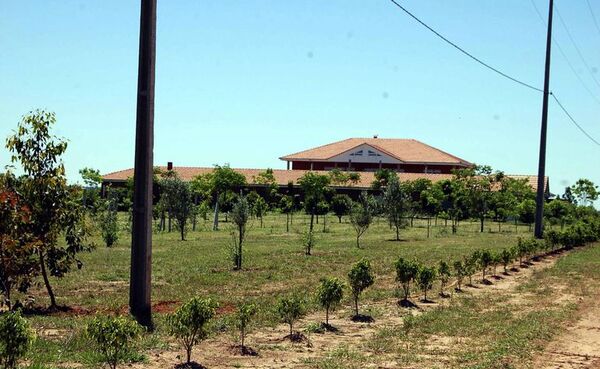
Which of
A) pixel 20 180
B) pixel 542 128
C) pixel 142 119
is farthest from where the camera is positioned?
pixel 542 128

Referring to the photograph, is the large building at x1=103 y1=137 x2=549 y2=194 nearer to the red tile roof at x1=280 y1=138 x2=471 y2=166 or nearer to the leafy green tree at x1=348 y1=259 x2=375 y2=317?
the red tile roof at x1=280 y1=138 x2=471 y2=166

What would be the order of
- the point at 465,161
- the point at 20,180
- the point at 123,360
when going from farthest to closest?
the point at 465,161 < the point at 20,180 < the point at 123,360

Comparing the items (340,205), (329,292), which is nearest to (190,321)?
(329,292)

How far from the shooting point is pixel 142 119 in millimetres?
13797

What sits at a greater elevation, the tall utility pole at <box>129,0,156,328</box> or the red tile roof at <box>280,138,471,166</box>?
the red tile roof at <box>280,138,471,166</box>

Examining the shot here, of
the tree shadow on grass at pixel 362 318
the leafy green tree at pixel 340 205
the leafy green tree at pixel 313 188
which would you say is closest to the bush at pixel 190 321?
the tree shadow on grass at pixel 362 318

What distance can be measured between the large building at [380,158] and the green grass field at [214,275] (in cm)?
4860

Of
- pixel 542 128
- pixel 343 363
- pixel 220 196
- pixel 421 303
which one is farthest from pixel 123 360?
pixel 220 196

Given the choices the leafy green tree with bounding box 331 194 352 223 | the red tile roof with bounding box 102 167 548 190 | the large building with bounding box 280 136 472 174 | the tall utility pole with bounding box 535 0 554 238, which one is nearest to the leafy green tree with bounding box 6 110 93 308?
the tall utility pole with bounding box 535 0 554 238

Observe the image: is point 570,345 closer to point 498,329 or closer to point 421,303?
point 498,329

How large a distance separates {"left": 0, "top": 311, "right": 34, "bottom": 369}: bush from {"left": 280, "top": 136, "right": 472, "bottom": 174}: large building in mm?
86858

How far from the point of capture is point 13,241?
1231 centimetres

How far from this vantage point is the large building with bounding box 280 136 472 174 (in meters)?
95.1

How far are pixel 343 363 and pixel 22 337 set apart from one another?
4886 millimetres
